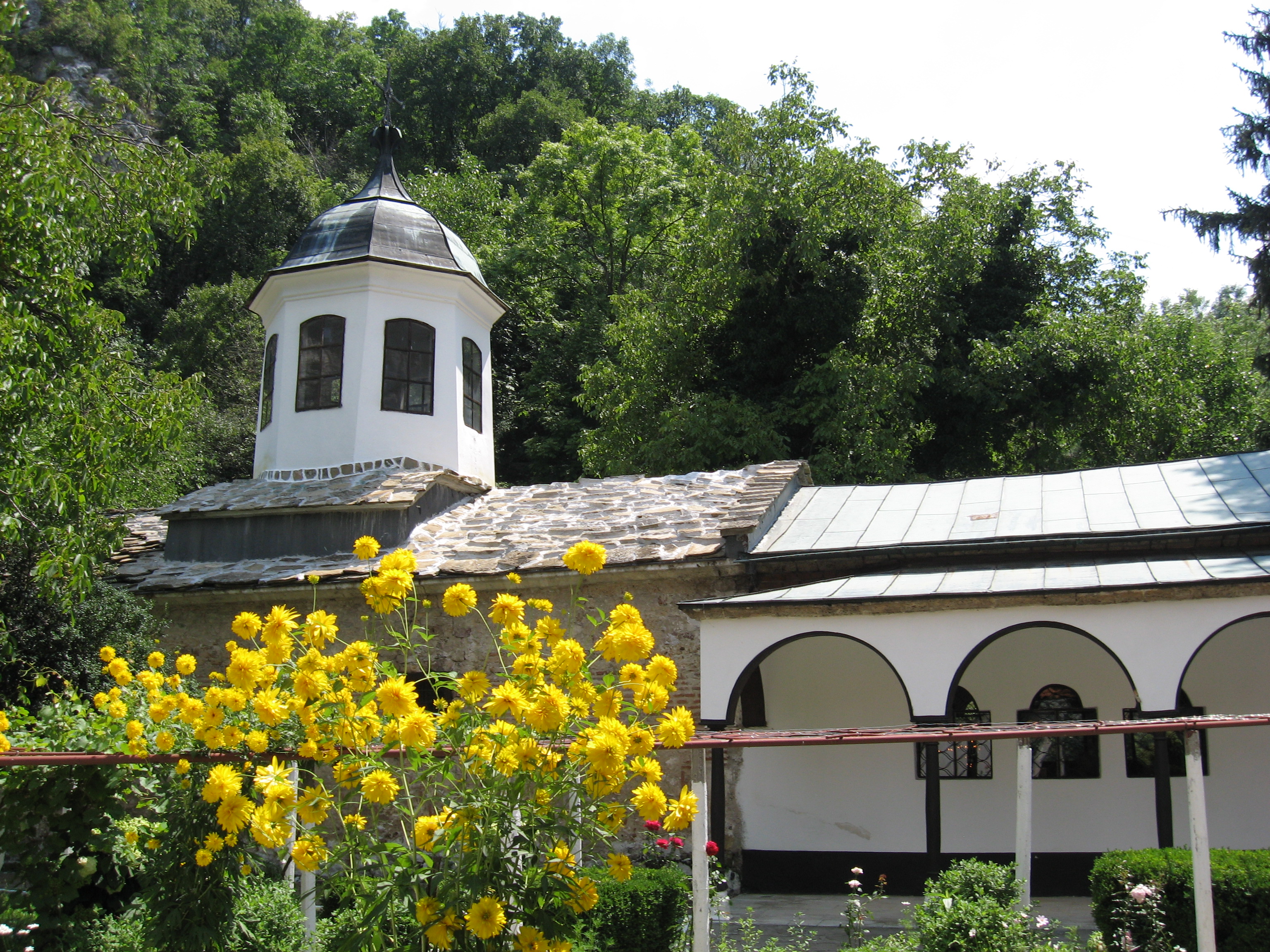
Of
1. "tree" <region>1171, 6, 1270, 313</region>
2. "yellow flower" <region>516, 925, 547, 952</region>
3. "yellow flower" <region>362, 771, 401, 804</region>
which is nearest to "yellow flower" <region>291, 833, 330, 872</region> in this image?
"yellow flower" <region>362, 771, 401, 804</region>

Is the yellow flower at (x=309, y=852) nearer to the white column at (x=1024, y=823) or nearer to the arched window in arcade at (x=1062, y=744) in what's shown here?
the white column at (x=1024, y=823)

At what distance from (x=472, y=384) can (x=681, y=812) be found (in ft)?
36.6

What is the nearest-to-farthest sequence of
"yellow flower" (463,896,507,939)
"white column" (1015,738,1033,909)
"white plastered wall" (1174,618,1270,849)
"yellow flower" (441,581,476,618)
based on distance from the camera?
"yellow flower" (463,896,507,939) → "yellow flower" (441,581,476,618) → "white column" (1015,738,1033,909) → "white plastered wall" (1174,618,1270,849)

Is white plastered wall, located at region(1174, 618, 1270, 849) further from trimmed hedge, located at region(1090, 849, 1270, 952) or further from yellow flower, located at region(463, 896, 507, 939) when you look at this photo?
yellow flower, located at region(463, 896, 507, 939)

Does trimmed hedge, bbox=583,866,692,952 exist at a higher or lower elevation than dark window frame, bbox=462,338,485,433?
lower

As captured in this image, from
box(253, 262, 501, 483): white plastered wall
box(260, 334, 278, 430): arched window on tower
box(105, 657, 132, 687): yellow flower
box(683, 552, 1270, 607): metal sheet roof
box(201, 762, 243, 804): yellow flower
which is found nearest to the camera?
box(201, 762, 243, 804): yellow flower

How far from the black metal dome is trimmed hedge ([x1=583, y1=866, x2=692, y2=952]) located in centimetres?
988

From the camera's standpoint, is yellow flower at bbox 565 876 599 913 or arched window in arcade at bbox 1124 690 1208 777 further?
arched window in arcade at bbox 1124 690 1208 777

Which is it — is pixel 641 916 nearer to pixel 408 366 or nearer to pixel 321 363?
pixel 408 366

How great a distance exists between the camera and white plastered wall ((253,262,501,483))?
13.3m

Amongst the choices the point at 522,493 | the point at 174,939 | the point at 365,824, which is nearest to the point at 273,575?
the point at 522,493

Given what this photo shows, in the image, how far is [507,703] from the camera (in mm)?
3699


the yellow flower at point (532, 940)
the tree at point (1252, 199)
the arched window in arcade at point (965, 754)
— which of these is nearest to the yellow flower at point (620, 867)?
the yellow flower at point (532, 940)

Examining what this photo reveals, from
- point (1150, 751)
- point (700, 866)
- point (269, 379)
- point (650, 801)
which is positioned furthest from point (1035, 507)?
Result: point (269, 379)
